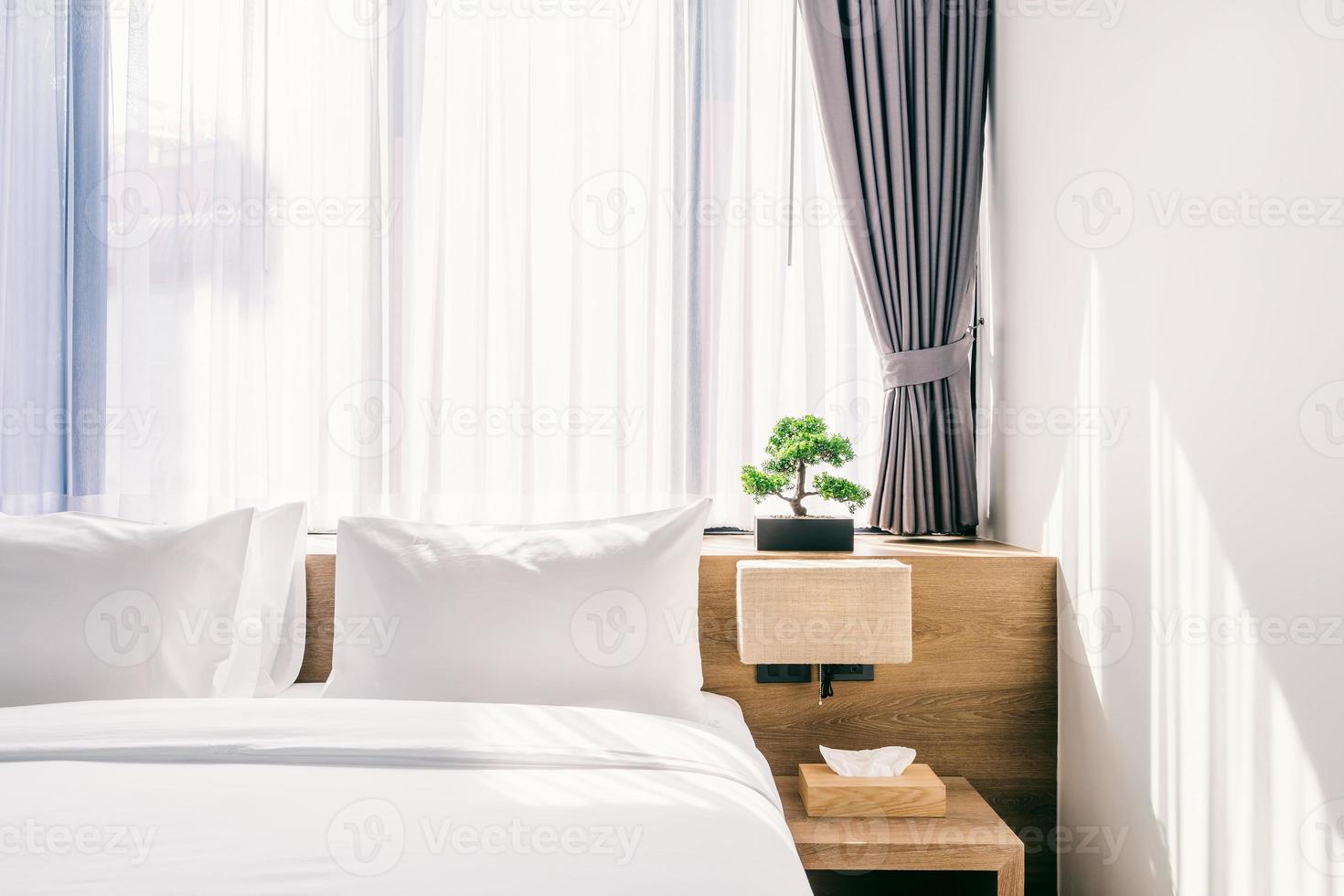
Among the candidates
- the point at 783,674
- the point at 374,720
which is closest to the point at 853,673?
the point at 783,674

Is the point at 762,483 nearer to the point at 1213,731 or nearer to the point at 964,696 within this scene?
the point at 964,696

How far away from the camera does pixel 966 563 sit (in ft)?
6.56

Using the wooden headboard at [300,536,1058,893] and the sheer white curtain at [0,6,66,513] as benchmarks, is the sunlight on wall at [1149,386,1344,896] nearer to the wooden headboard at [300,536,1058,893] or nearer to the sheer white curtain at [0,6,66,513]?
the wooden headboard at [300,536,1058,893]

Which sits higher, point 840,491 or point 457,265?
point 457,265

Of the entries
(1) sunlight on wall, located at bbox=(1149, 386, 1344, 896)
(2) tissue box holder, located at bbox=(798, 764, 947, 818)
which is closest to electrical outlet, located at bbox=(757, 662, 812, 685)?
(2) tissue box holder, located at bbox=(798, 764, 947, 818)

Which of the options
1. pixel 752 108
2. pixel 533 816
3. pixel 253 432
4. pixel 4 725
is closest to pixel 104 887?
pixel 533 816

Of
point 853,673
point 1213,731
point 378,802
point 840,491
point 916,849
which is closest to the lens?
point 378,802

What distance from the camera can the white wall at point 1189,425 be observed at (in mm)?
1179

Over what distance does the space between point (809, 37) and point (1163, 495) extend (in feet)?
4.93

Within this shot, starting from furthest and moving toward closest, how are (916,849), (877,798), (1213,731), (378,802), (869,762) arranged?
1. (869,762)
2. (877,798)
3. (916,849)
4. (1213,731)
5. (378,802)

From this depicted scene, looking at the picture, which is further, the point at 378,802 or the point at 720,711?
the point at 720,711

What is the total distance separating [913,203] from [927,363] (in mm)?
434

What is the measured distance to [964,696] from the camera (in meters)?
2.00

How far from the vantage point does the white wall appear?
1179 mm
